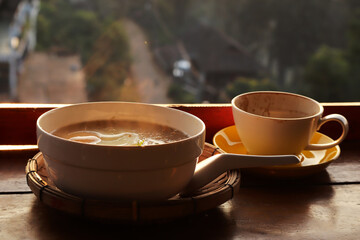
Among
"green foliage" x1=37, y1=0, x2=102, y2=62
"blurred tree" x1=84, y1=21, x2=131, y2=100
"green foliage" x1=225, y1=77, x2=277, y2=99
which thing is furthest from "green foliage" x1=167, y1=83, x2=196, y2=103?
"green foliage" x1=37, y1=0, x2=102, y2=62

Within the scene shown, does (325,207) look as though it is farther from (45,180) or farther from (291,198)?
(45,180)

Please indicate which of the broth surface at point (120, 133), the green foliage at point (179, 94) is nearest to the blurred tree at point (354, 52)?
the green foliage at point (179, 94)

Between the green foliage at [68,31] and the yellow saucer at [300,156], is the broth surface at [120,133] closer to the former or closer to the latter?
the yellow saucer at [300,156]

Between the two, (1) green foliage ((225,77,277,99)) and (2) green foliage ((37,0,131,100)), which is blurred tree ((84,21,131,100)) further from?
(1) green foliage ((225,77,277,99))

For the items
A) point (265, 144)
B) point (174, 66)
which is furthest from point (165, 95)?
point (265, 144)

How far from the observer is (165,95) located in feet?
41.4

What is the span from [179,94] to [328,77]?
172 inches

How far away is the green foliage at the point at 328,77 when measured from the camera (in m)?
12.1

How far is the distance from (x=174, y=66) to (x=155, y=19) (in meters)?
2.06

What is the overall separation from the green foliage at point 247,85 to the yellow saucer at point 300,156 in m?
10.6

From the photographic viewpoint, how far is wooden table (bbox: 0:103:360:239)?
0.42m

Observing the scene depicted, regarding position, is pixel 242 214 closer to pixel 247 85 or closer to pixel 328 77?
pixel 247 85

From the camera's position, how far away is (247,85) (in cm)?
1146

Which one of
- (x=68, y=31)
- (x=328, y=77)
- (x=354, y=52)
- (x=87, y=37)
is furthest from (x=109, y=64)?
(x=354, y=52)
